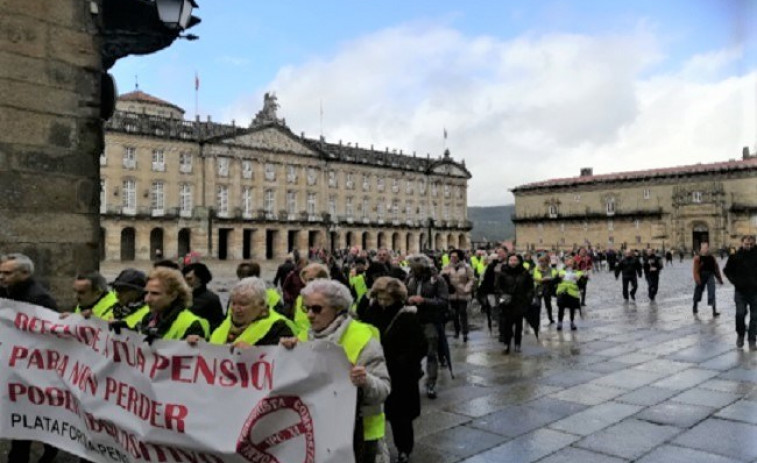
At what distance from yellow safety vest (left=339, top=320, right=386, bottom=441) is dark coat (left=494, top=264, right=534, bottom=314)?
5527 mm

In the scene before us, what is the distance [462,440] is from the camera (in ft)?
15.6

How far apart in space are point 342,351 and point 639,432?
129 inches

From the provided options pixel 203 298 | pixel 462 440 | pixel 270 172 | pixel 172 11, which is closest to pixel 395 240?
pixel 270 172

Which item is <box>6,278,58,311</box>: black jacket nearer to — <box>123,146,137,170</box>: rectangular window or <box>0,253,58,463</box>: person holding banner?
<box>0,253,58,463</box>: person holding banner

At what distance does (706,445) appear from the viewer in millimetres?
4520

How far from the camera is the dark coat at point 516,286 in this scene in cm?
838

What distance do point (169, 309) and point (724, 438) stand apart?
4279 mm

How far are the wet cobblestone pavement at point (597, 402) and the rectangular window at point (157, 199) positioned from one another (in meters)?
45.4

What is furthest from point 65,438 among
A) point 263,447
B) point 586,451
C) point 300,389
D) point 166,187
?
point 166,187

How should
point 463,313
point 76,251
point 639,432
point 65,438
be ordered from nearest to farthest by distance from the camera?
point 65,438
point 639,432
point 76,251
point 463,313

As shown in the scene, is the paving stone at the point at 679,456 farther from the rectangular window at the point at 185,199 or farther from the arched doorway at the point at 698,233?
the arched doorway at the point at 698,233

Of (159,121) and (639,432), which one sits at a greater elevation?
(159,121)

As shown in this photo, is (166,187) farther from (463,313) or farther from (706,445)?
(706,445)

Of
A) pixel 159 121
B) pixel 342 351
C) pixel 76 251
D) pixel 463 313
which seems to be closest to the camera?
pixel 342 351
